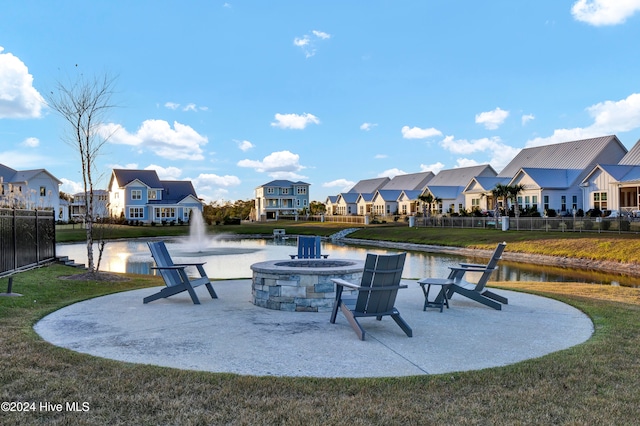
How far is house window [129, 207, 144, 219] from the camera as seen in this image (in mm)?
65000

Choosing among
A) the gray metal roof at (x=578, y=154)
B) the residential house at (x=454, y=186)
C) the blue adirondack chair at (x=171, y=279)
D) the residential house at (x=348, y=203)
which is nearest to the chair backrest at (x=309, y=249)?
the blue adirondack chair at (x=171, y=279)

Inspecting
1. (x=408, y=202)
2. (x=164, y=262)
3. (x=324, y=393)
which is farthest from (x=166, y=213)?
(x=324, y=393)

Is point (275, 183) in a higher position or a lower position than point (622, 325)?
higher

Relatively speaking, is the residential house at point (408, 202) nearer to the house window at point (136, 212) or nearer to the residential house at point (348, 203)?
the residential house at point (348, 203)

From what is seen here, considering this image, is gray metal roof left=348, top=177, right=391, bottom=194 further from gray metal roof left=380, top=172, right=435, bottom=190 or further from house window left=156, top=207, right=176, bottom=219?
house window left=156, top=207, right=176, bottom=219

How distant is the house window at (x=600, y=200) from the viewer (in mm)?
39188

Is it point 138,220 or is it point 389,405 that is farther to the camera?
point 138,220

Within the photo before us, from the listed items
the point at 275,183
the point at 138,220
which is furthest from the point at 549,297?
the point at 275,183

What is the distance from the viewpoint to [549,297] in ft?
33.5

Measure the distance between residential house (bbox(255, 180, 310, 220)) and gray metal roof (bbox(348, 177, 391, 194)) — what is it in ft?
44.7

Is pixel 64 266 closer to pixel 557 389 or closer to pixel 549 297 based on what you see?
pixel 549 297

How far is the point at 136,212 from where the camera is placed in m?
65.3

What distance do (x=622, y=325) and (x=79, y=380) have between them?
23.5 feet

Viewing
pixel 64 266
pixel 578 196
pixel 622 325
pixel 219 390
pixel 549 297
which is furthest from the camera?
pixel 578 196
